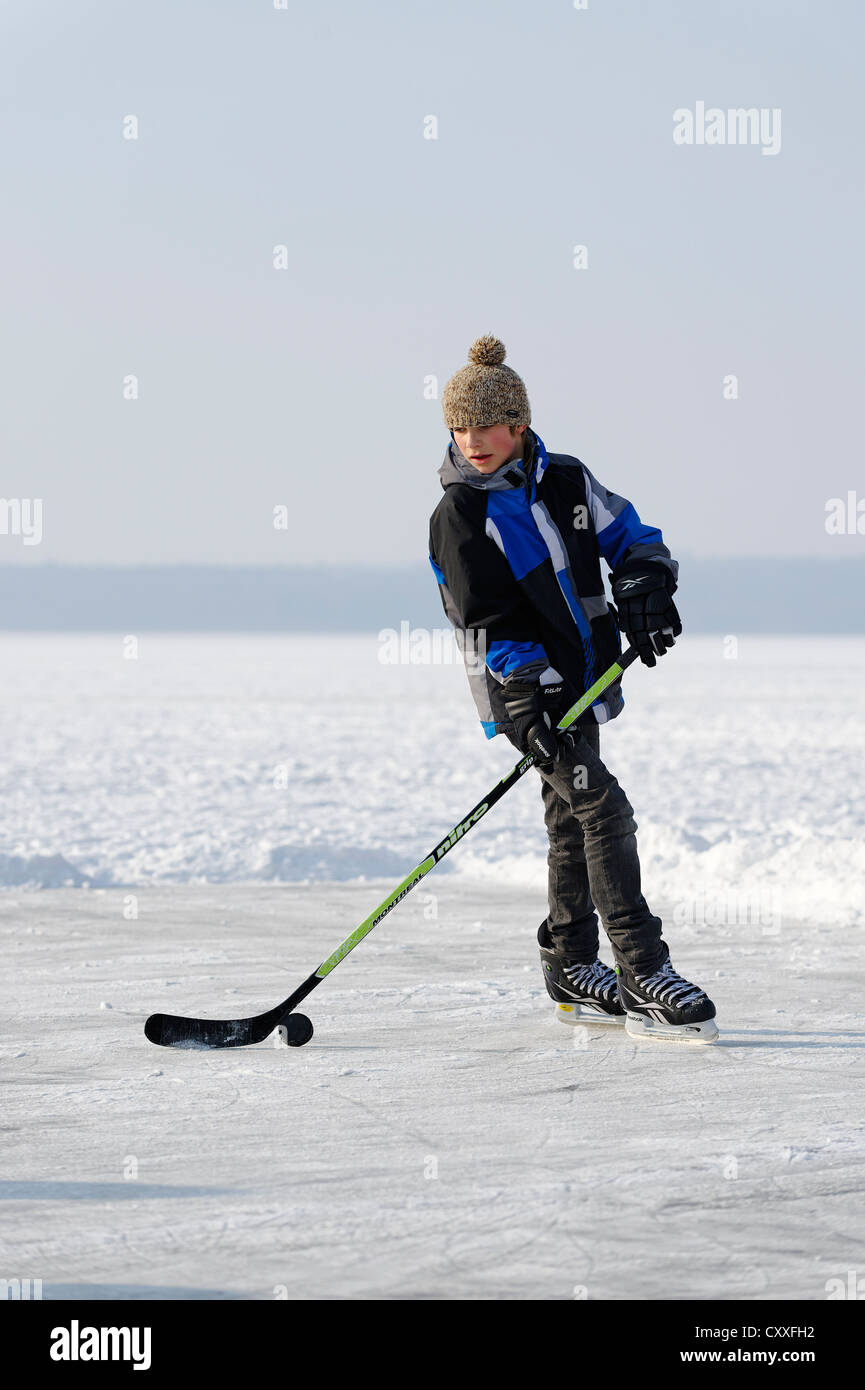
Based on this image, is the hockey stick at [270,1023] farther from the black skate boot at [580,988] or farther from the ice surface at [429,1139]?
the black skate boot at [580,988]

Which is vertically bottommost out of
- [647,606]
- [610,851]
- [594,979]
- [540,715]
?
[594,979]

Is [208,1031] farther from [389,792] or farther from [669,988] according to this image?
[389,792]

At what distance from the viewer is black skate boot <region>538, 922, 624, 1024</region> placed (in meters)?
3.77

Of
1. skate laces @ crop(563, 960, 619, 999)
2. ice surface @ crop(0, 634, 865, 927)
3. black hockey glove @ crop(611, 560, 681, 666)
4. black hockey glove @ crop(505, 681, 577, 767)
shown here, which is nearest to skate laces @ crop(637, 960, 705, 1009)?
skate laces @ crop(563, 960, 619, 999)

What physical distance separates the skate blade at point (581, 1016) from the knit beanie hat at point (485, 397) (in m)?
1.53

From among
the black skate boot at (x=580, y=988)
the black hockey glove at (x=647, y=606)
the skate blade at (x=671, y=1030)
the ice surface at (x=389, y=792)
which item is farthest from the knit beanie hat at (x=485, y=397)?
the ice surface at (x=389, y=792)

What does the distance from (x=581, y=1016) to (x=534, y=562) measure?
1234 millimetres

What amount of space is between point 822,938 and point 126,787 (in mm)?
7883

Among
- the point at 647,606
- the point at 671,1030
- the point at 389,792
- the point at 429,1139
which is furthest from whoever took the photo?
the point at 389,792

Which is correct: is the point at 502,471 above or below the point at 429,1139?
above

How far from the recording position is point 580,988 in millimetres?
3795

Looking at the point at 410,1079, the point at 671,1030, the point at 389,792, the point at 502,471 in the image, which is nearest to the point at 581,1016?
the point at 671,1030
